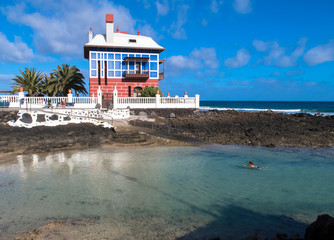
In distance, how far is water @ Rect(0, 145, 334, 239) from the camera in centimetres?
543

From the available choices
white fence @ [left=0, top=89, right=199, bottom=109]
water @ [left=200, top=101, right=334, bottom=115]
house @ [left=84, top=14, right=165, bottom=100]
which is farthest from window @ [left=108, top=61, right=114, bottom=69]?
water @ [left=200, top=101, right=334, bottom=115]

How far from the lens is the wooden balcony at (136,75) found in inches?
1200

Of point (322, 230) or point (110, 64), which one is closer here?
point (322, 230)

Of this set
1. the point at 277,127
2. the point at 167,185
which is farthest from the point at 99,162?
the point at 277,127

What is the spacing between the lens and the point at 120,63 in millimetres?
30688

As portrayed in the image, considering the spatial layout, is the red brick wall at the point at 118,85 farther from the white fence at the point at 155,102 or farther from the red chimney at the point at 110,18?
the red chimney at the point at 110,18

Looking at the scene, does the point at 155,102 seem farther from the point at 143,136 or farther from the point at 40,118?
the point at 40,118

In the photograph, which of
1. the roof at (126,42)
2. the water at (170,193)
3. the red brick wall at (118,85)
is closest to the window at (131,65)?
the red brick wall at (118,85)

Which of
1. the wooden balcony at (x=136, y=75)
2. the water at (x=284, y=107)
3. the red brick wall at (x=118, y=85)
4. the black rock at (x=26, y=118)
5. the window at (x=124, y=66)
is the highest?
the window at (x=124, y=66)

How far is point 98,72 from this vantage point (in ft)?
99.5

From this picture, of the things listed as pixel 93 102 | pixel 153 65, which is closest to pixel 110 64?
pixel 153 65

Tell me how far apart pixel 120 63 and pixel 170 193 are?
25.7 metres

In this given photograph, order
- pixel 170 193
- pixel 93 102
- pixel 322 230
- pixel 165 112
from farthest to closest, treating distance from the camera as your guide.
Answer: pixel 165 112, pixel 93 102, pixel 170 193, pixel 322 230

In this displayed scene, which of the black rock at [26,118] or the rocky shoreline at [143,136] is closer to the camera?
the rocky shoreline at [143,136]
